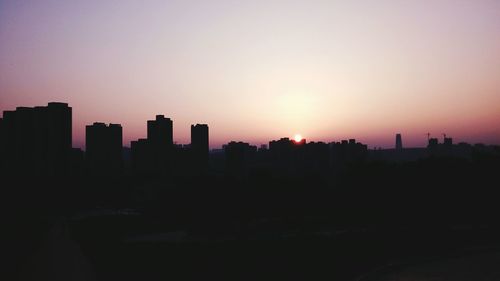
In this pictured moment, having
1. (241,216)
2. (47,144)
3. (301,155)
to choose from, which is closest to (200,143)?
(301,155)

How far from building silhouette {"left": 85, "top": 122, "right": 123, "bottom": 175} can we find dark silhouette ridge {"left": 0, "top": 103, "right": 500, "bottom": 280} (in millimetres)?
9347

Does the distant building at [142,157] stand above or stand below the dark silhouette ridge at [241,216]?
above

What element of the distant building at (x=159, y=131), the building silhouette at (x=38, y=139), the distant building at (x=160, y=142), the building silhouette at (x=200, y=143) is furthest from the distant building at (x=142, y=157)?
the building silhouette at (x=38, y=139)

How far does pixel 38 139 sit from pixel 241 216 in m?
24.4

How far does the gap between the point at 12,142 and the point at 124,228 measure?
24380 millimetres

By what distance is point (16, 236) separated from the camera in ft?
42.1

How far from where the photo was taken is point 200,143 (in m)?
87.1

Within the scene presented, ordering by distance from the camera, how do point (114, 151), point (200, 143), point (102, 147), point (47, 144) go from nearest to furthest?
point (47, 144) < point (102, 147) < point (114, 151) < point (200, 143)

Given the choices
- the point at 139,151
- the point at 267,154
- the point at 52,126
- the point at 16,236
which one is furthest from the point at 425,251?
the point at 267,154

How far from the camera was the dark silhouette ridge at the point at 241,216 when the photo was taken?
17188mm

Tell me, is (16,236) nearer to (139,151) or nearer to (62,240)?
(62,240)

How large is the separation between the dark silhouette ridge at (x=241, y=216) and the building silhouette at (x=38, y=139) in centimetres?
10

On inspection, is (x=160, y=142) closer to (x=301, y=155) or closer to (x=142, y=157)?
(x=142, y=157)

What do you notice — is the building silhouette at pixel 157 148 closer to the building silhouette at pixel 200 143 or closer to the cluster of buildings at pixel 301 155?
the building silhouette at pixel 200 143
